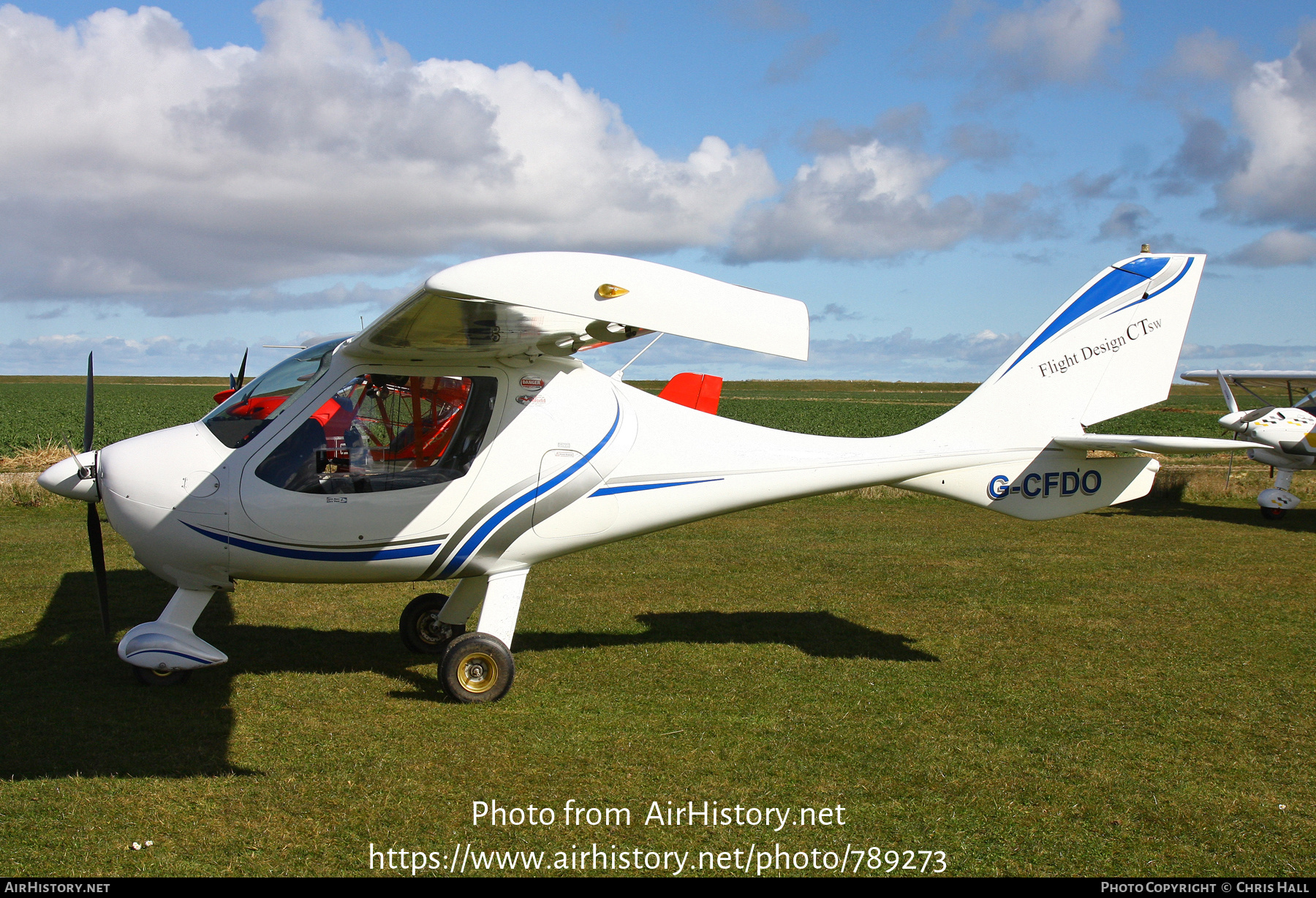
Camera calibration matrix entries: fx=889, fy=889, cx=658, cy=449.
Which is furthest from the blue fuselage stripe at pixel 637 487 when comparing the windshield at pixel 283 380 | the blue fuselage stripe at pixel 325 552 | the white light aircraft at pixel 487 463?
the windshield at pixel 283 380

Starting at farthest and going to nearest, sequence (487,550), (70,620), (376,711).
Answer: (70,620), (487,550), (376,711)

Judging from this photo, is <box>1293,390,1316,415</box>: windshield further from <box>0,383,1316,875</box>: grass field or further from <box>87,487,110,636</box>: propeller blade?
<box>87,487,110,636</box>: propeller blade

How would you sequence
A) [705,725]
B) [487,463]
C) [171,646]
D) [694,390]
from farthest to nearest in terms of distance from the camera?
[694,390] < [487,463] < [171,646] < [705,725]

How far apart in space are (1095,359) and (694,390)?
7867mm

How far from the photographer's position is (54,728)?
17.5 ft

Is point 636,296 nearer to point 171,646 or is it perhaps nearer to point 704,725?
point 704,725

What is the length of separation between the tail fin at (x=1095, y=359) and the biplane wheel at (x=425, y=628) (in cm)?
421

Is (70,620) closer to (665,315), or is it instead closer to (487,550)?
(487,550)

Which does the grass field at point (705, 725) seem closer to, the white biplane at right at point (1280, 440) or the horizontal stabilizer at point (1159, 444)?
the horizontal stabilizer at point (1159, 444)

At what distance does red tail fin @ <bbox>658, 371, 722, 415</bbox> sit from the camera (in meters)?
14.2

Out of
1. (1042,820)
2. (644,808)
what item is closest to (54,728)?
(644,808)

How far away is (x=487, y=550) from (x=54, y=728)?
2.76 m

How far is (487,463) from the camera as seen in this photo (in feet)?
19.8

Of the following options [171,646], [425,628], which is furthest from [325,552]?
[425,628]
